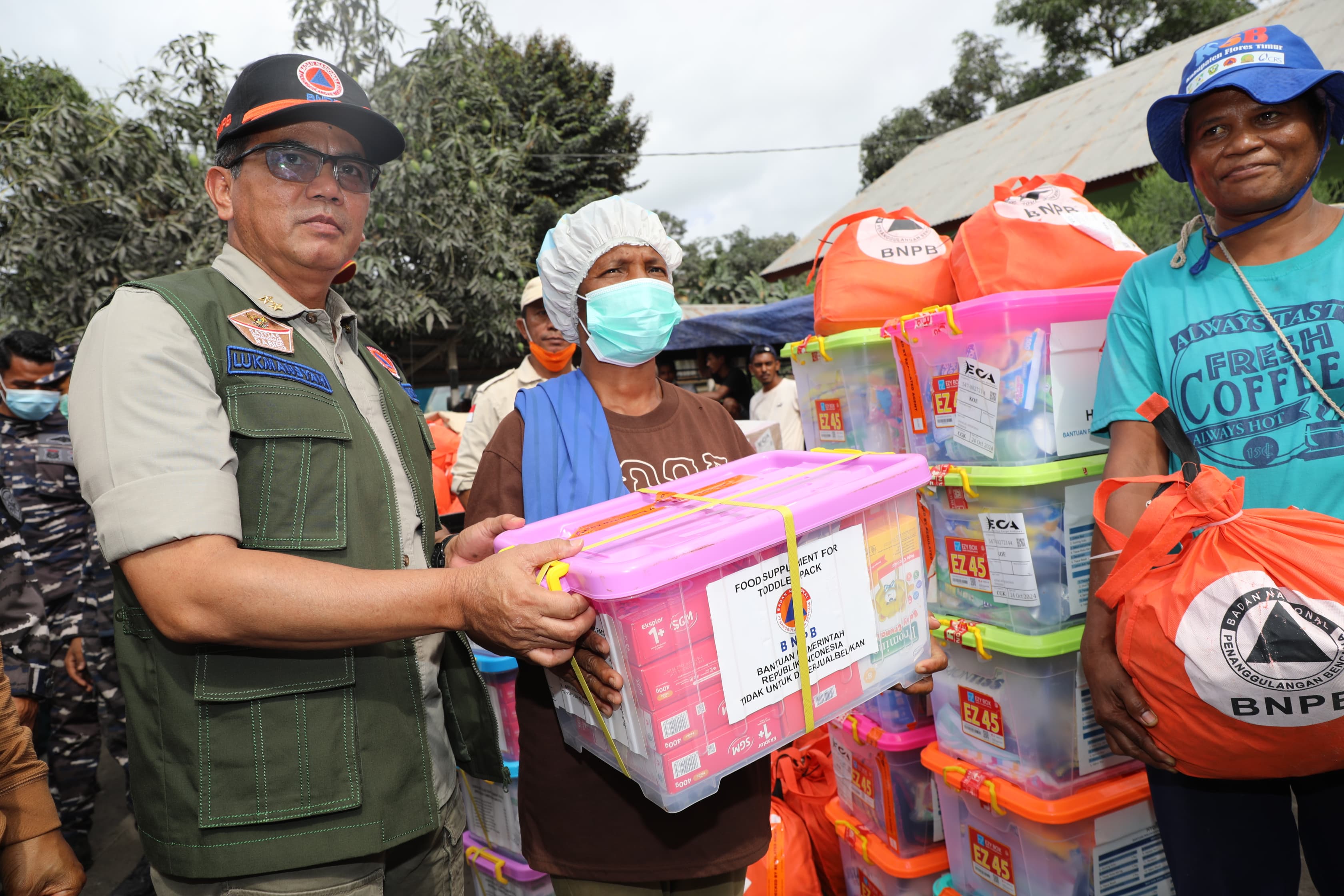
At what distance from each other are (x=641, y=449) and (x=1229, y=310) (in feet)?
4.77

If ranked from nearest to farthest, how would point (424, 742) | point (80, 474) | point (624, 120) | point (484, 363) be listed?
1. point (80, 474)
2. point (424, 742)
3. point (484, 363)
4. point (624, 120)

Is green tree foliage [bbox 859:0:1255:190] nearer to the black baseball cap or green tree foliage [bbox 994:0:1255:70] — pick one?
green tree foliage [bbox 994:0:1255:70]

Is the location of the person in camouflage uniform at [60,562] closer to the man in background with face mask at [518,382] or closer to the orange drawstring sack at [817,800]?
the man in background with face mask at [518,382]

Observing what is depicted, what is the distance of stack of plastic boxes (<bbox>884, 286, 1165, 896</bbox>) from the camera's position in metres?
2.23

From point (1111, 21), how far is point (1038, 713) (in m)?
32.3

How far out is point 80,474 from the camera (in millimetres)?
1266

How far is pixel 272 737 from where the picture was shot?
1.41m

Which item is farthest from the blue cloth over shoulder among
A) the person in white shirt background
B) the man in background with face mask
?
the person in white shirt background

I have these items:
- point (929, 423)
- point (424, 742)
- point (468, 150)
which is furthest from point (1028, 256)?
point (468, 150)

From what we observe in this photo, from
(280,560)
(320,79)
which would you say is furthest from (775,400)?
(280,560)

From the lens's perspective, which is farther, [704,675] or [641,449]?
[641,449]

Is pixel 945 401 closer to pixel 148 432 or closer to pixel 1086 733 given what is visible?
pixel 1086 733

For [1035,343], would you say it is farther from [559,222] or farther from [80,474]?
[80,474]

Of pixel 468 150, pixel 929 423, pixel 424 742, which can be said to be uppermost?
pixel 468 150
